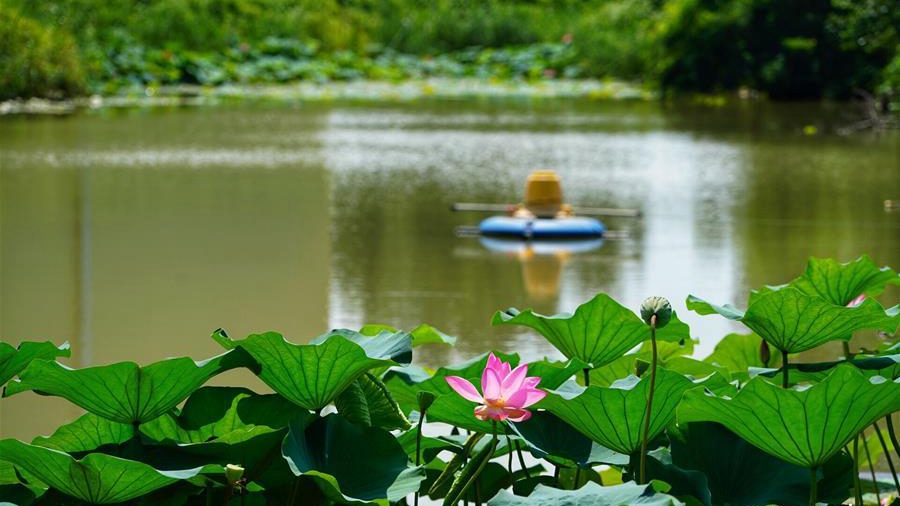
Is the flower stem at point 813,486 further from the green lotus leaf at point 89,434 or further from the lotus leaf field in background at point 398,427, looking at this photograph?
the green lotus leaf at point 89,434

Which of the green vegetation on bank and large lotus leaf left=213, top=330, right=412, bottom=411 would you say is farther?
the green vegetation on bank

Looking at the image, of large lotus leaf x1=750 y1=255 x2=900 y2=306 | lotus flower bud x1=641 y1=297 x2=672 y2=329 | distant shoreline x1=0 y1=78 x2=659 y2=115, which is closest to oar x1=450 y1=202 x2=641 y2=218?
large lotus leaf x1=750 y1=255 x2=900 y2=306

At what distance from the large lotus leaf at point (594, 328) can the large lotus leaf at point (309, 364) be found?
11.9 inches

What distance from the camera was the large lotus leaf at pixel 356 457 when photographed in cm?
147

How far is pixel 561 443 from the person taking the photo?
60.7 inches

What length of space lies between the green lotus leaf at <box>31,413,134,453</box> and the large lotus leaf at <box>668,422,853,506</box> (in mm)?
566

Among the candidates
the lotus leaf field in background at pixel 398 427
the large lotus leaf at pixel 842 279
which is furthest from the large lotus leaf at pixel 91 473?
the large lotus leaf at pixel 842 279

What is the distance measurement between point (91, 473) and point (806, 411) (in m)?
0.65

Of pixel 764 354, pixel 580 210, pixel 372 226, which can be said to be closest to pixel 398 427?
pixel 764 354

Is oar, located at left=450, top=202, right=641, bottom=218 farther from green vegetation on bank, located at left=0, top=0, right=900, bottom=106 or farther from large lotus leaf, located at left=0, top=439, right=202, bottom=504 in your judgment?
green vegetation on bank, located at left=0, top=0, right=900, bottom=106

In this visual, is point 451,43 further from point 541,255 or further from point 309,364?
point 309,364

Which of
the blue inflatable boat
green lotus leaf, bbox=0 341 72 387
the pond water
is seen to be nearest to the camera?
green lotus leaf, bbox=0 341 72 387

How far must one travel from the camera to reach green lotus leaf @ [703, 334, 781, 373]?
7.10 feet

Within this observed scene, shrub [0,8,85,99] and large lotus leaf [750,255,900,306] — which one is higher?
shrub [0,8,85,99]
